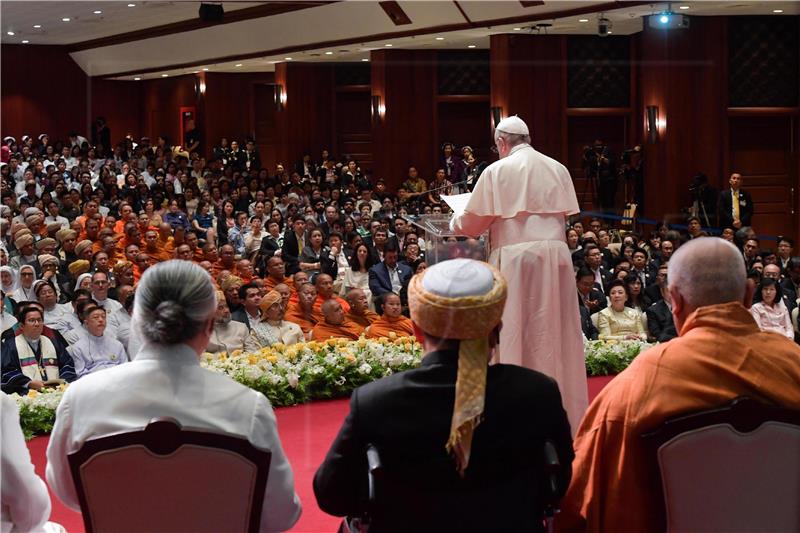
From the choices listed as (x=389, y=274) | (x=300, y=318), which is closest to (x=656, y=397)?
Answer: (x=300, y=318)

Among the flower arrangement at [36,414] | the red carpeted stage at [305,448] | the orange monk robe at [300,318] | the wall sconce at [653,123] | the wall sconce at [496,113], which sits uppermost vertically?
the wall sconce at [496,113]

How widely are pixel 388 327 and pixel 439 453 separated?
20.2ft

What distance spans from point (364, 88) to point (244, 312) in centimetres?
1487

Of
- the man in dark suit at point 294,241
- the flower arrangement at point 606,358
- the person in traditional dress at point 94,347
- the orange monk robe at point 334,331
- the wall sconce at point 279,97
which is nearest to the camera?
the flower arrangement at point 606,358

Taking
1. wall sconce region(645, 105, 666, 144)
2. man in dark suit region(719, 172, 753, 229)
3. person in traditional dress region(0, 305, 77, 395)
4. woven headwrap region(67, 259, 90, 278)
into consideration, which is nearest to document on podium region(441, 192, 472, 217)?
person in traditional dress region(0, 305, 77, 395)

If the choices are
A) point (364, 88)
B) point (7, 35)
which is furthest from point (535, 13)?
point (7, 35)

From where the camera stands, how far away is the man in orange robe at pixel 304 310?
8.84 metres

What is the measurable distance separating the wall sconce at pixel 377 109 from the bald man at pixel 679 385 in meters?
17.9

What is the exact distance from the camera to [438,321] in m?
2.49

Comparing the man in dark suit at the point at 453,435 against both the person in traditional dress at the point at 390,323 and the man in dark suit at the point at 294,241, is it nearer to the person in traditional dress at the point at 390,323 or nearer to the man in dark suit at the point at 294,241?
the person in traditional dress at the point at 390,323

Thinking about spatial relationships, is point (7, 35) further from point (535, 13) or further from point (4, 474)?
point (4, 474)

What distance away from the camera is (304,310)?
352 inches

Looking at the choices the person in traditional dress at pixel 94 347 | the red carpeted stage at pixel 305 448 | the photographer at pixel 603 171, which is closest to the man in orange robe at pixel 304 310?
the person in traditional dress at pixel 94 347

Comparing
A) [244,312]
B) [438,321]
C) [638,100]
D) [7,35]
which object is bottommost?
[244,312]
